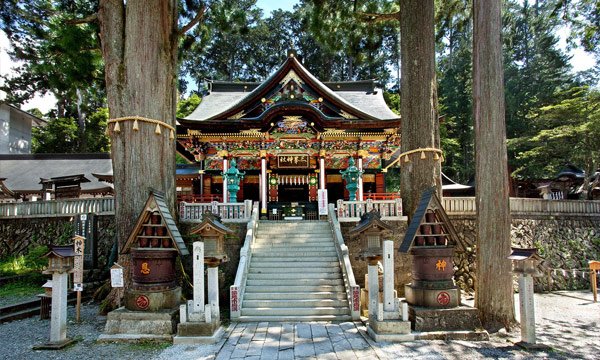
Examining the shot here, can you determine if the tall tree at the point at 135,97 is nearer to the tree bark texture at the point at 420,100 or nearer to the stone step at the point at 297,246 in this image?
the stone step at the point at 297,246

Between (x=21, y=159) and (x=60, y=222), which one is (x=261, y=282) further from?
(x=21, y=159)

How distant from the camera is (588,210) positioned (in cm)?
1457

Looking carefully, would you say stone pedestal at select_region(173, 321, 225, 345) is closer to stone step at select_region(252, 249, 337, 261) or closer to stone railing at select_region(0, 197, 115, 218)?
stone step at select_region(252, 249, 337, 261)

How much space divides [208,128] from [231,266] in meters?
7.00

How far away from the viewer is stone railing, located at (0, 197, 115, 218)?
44.7 feet

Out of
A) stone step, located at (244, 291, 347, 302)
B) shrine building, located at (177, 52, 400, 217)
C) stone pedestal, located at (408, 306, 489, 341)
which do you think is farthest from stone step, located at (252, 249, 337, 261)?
shrine building, located at (177, 52, 400, 217)

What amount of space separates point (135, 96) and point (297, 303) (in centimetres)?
593

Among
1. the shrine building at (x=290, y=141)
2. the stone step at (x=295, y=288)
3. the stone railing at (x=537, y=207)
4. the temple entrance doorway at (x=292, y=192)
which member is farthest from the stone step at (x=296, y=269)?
the temple entrance doorway at (x=292, y=192)

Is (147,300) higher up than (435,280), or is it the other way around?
(435,280)

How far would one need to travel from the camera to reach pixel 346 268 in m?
8.87

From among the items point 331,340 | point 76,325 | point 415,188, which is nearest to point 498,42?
point 415,188

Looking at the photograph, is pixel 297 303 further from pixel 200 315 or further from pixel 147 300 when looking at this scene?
pixel 147 300

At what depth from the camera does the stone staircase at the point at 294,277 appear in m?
8.02

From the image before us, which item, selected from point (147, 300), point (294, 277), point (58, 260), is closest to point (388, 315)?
point (294, 277)
